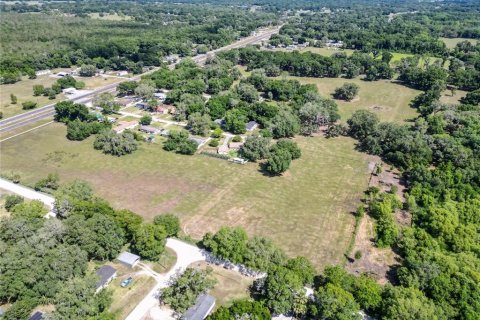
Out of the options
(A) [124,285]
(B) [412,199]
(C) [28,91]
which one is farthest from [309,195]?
(C) [28,91]

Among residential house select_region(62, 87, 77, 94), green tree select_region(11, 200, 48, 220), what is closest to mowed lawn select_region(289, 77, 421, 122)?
green tree select_region(11, 200, 48, 220)

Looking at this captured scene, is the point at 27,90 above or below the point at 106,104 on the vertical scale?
below

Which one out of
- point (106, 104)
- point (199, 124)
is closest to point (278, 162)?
point (199, 124)

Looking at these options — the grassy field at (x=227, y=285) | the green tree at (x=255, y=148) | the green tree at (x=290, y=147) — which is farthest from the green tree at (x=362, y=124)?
the grassy field at (x=227, y=285)

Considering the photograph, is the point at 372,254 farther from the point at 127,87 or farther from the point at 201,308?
the point at 127,87

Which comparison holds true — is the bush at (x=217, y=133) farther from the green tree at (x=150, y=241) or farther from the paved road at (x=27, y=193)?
the green tree at (x=150, y=241)

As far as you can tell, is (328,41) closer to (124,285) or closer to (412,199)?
(412,199)
